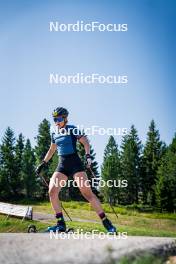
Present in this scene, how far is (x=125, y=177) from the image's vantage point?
200 feet

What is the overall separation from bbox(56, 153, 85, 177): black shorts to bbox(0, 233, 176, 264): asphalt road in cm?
174

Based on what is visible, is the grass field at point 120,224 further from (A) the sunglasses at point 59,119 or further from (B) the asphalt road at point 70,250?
(B) the asphalt road at point 70,250

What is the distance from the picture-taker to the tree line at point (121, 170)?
53812 mm

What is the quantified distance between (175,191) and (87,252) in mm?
51131

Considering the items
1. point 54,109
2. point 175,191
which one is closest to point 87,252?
point 54,109

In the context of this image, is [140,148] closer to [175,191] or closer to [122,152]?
[122,152]

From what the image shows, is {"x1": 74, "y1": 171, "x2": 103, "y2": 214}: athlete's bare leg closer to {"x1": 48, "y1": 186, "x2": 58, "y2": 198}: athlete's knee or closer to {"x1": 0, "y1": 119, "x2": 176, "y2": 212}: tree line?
{"x1": 48, "y1": 186, "x2": 58, "y2": 198}: athlete's knee

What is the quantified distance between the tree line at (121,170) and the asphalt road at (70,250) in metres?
47.8

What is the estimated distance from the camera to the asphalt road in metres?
3.21

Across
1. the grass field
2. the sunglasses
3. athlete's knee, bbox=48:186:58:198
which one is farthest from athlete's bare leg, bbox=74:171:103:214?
the grass field

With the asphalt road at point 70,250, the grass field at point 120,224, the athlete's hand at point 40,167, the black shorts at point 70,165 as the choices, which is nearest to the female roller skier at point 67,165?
the black shorts at point 70,165

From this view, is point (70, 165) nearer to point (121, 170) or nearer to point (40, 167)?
point (40, 167)

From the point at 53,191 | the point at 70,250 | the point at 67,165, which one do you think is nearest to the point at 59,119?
the point at 67,165

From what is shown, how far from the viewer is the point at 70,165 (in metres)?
5.84
